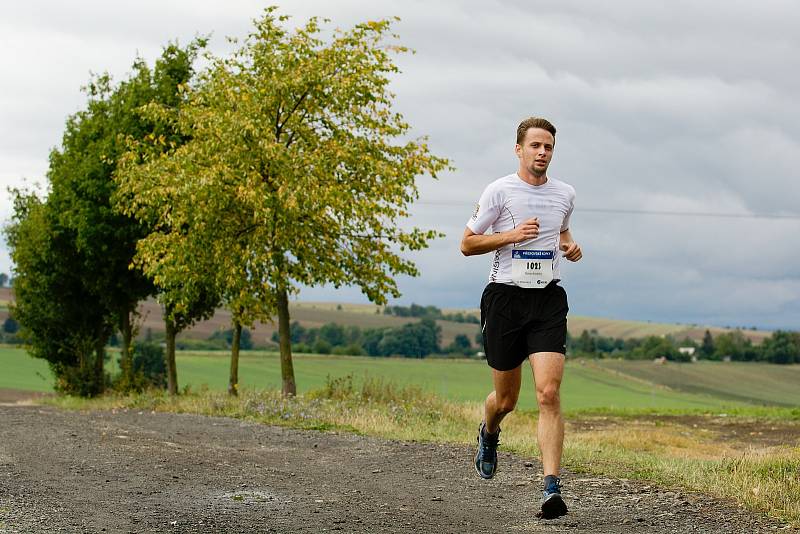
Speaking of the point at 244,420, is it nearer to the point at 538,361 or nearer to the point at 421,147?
the point at 421,147

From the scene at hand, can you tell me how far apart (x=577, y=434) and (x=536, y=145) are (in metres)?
13.1

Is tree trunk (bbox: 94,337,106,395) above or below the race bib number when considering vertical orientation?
below

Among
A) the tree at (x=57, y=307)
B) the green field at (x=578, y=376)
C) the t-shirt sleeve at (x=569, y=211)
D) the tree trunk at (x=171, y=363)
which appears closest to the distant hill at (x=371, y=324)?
the green field at (x=578, y=376)

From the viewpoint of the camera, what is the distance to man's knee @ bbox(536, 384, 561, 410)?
7.59 m

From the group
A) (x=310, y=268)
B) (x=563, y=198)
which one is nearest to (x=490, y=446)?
(x=563, y=198)

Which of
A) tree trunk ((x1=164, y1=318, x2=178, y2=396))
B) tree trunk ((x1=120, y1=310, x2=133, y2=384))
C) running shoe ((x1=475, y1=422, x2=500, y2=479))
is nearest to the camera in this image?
running shoe ((x1=475, y1=422, x2=500, y2=479))

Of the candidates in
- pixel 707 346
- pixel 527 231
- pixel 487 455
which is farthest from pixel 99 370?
pixel 707 346

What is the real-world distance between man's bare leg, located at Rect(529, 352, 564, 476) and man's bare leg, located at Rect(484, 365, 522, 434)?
0.41 meters

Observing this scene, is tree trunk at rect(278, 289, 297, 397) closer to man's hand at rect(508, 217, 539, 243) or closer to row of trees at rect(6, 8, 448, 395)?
row of trees at rect(6, 8, 448, 395)

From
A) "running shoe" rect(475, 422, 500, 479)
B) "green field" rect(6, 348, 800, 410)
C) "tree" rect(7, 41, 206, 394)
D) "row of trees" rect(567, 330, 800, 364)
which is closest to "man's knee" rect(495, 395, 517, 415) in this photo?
"running shoe" rect(475, 422, 500, 479)

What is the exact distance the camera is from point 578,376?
257ft

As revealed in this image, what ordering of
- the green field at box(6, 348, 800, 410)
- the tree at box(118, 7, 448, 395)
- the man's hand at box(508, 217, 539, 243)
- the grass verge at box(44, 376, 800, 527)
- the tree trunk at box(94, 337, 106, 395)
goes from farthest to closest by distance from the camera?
1. the green field at box(6, 348, 800, 410)
2. the tree trunk at box(94, 337, 106, 395)
3. the tree at box(118, 7, 448, 395)
4. the grass verge at box(44, 376, 800, 527)
5. the man's hand at box(508, 217, 539, 243)

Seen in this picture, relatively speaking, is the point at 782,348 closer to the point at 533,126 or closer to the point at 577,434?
the point at 577,434

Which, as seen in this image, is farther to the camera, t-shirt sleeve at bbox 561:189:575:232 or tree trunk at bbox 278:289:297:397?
tree trunk at bbox 278:289:297:397
